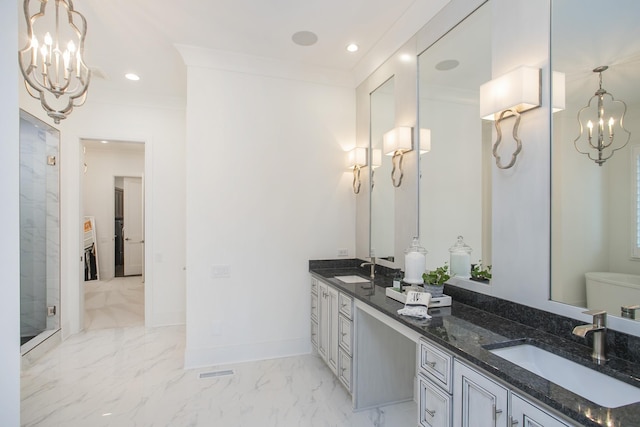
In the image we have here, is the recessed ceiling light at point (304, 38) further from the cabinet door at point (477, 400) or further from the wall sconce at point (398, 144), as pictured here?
the cabinet door at point (477, 400)

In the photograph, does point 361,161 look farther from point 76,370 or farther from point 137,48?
point 76,370

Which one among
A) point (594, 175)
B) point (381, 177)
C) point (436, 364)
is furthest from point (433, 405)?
point (381, 177)

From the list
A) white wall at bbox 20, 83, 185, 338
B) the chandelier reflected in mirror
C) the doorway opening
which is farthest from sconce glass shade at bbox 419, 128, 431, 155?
the doorway opening

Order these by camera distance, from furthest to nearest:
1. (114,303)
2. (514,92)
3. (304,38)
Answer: (114,303) → (304,38) → (514,92)

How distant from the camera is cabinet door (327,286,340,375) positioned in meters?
2.88

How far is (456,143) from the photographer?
2449 mm

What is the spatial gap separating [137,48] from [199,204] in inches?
62.3

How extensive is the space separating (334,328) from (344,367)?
332 mm

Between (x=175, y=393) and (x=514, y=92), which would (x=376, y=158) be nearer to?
(x=514, y=92)

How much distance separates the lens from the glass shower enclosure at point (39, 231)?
3.74m

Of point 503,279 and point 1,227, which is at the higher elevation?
point 1,227

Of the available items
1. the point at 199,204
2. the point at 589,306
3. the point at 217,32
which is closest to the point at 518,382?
the point at 589,306

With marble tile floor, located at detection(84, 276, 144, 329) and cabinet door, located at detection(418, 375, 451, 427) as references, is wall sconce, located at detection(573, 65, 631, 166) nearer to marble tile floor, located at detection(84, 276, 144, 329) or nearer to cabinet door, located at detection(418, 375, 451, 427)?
cabinet door, located at detection(418, 375, 451, 427)

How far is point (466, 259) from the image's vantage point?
2.28 meters
